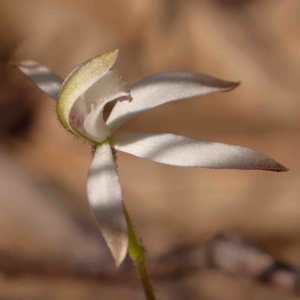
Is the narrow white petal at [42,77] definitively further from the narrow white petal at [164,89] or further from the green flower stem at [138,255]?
the green flower stem at [138,255]

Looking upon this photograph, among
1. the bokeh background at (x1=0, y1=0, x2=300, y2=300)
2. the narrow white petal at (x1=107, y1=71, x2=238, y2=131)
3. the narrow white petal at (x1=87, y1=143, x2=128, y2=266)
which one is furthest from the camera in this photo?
the bokeh background at (x1=0, y1=0, x2=300, y2=300)

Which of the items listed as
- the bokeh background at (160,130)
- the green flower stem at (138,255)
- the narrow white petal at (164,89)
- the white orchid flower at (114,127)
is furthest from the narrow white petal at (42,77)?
the bokeh background at (160,130)

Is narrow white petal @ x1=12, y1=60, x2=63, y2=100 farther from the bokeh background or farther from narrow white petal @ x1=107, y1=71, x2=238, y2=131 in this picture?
the bokeh background

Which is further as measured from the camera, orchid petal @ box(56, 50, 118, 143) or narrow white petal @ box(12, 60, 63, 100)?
narrow white petal @ box(12, 60, 63, 100)

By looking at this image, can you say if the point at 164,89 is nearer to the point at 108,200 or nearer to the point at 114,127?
the point at 114,127

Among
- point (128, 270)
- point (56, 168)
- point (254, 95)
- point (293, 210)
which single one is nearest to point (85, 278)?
point (128, 270)

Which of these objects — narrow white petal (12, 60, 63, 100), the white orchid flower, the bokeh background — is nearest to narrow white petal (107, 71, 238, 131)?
the white orchid flower

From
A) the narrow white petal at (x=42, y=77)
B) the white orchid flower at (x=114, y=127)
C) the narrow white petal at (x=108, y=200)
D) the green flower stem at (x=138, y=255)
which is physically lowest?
the green flower stem at (x=138, y=255)

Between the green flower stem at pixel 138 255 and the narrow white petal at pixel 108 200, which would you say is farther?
the green flower stem at pixel 138 255
